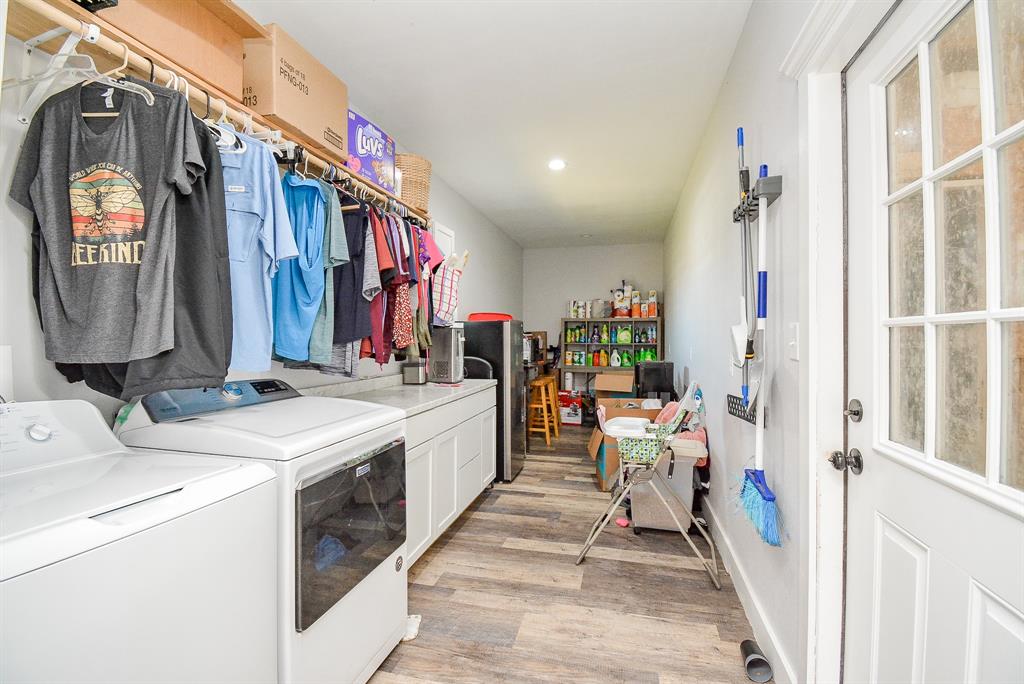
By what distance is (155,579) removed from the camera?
0.85 m

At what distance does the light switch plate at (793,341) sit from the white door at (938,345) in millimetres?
148

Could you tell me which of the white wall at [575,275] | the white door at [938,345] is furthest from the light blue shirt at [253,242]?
the white wall at [575,275]

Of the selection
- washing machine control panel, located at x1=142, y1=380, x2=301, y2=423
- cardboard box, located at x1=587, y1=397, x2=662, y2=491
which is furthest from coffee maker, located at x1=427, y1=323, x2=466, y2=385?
washing machine control panel, located at x1=142, y1=380, x2=301, y2=423

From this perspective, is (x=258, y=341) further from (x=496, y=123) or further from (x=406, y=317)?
(x=496, y=123)

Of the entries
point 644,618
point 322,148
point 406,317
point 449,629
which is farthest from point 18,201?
point 644,618

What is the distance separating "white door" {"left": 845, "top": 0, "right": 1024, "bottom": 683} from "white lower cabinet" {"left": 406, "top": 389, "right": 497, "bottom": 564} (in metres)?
1.71

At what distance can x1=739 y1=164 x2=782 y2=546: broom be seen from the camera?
5.00 feet

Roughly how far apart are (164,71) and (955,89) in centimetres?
199

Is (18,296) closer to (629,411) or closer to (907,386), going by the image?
(907,386)

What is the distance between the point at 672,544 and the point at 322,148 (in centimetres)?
280

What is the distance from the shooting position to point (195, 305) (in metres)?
1.22

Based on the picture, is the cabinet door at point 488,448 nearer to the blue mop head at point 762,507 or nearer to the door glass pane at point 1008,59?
the blue mop head at point 762,507

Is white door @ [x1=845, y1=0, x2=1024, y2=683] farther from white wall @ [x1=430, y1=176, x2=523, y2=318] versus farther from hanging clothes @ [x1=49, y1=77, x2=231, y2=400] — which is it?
white wall @ [x1=430, y1=176, x2=523, y2=318]

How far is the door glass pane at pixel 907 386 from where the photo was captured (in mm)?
986
